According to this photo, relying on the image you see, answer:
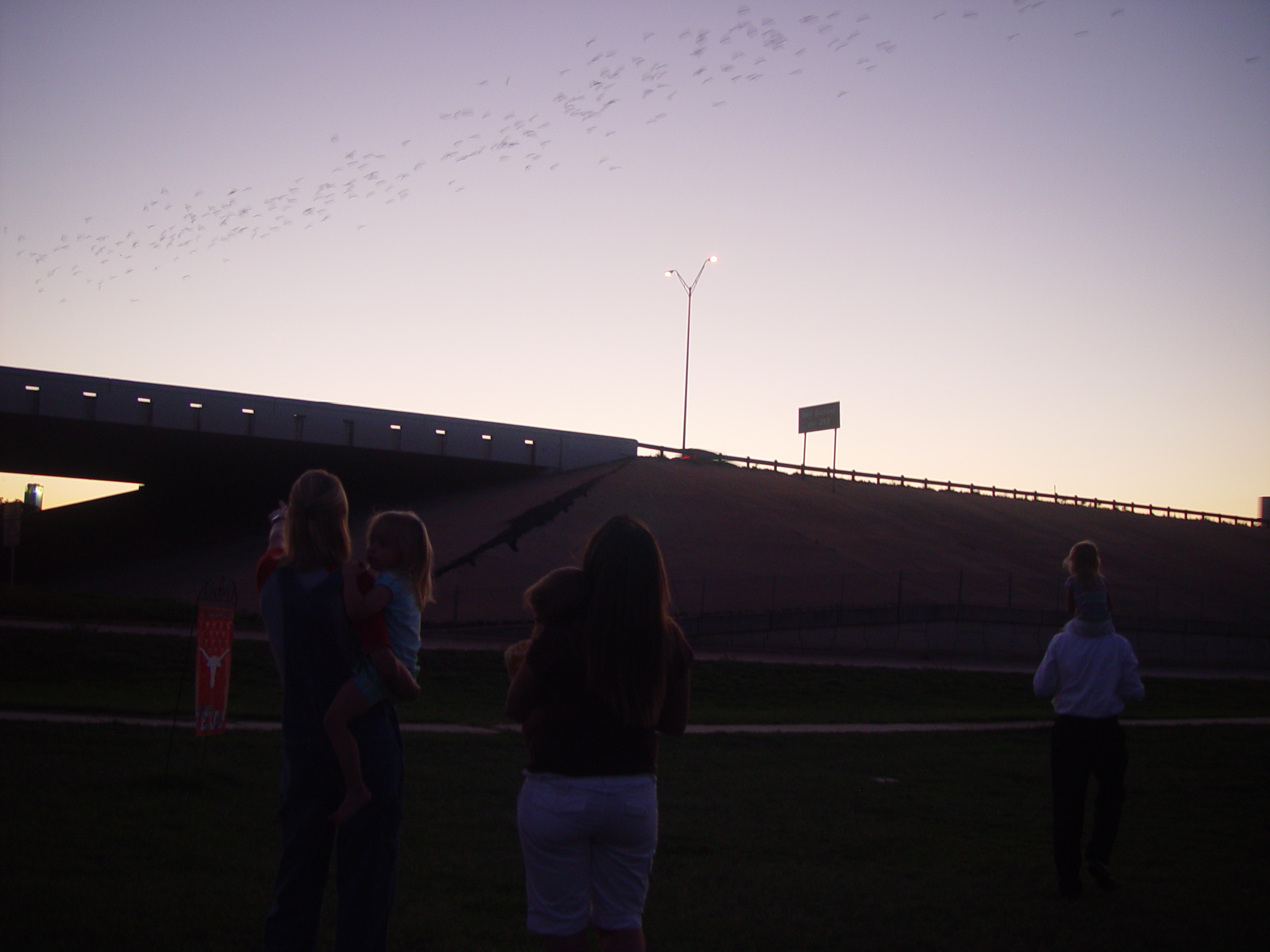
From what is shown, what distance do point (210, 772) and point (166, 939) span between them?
4.63 meters

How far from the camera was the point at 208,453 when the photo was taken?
47.4 metres

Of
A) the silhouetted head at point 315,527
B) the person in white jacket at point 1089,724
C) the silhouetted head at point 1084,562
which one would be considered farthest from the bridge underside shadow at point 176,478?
the silhouetted head at point 315,527

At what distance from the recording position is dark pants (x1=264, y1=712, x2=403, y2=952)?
160 inches

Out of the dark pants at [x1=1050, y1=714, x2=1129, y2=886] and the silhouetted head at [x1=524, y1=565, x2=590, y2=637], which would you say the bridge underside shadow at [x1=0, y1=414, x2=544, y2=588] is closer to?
the dark pants at [x1=1050, y1=714, x2=1129, y2=886]

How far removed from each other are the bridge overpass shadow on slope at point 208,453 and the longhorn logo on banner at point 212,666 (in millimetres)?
34465

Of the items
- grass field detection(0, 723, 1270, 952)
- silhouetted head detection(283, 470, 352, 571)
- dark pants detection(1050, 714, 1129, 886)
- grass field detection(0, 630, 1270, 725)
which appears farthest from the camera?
grass field detection(0, 630, 1270, 725)

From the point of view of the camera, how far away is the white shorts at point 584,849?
3.49m

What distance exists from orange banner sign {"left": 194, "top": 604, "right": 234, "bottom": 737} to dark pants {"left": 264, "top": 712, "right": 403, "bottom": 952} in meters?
4.79

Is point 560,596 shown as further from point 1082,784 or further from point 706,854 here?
point 706,854

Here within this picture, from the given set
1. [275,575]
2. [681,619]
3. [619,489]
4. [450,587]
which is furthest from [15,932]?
[619,489]

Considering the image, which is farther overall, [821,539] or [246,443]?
[246,443]

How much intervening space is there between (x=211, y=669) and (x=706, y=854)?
13.5ft

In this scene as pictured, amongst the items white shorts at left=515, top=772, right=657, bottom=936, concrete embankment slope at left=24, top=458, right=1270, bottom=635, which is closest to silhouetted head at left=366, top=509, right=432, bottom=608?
white shorts at left=515, top=772, right=657, bottom=936

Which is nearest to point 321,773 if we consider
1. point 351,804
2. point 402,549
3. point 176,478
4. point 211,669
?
point 351,804
